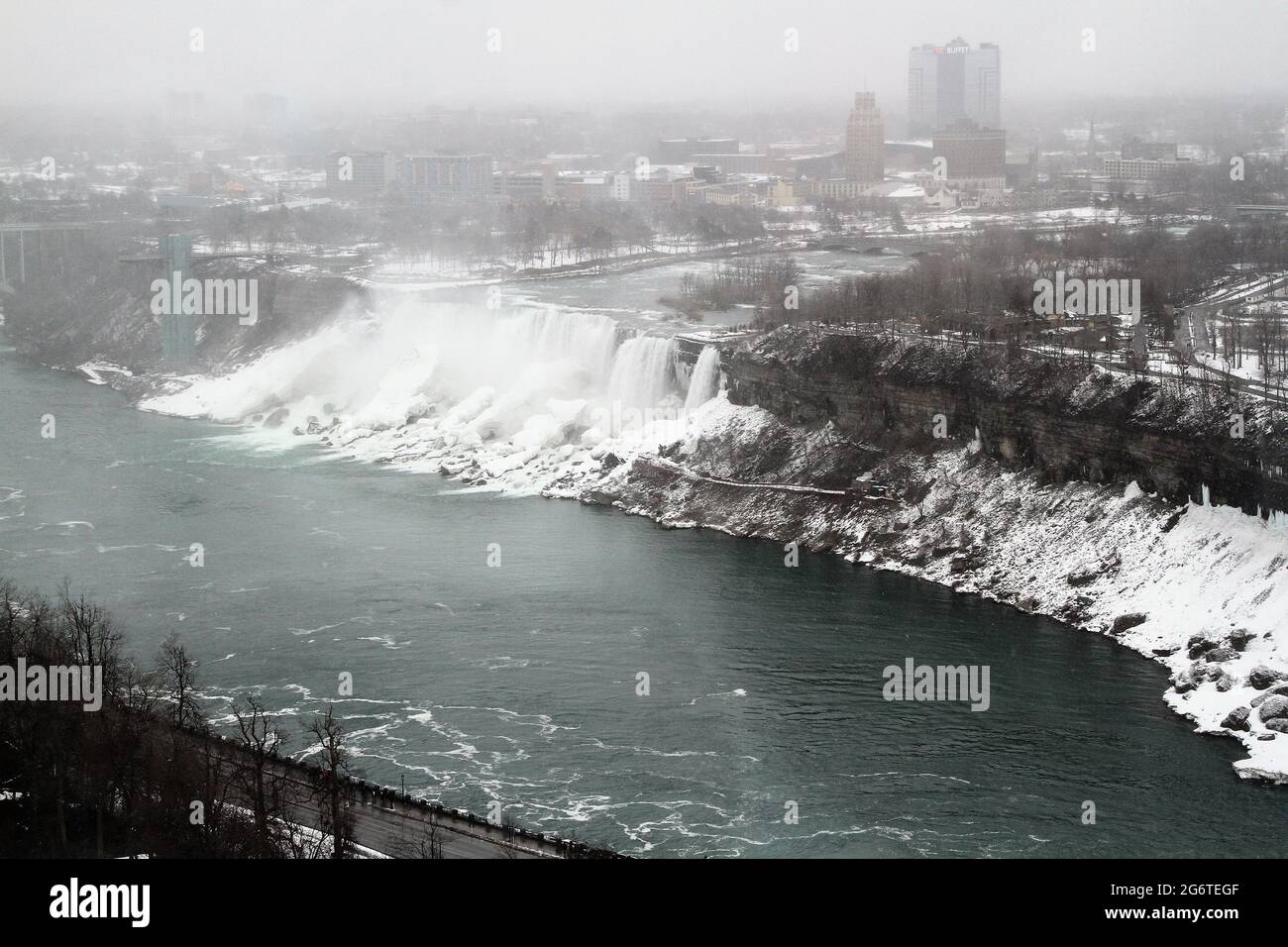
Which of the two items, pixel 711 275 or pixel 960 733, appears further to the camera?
pixel 711 275

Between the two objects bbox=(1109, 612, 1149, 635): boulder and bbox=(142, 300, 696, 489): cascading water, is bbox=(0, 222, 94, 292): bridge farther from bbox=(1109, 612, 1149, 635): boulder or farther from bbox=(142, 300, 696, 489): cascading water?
bbox=(1109, 612, 1149, 635): boulder

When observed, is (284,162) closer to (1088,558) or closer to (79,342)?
(79,342)

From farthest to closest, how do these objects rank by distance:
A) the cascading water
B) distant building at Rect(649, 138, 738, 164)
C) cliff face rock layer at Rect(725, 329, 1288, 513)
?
1. distant building at Rect(649, 138, 738, 164)
2. the cascading water
3. cliff face rock layer at Rect(725, 329, 1288, 513)

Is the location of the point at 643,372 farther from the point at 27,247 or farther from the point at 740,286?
the point at 27,247

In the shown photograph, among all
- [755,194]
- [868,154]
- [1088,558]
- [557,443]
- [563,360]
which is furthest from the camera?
[868,154]

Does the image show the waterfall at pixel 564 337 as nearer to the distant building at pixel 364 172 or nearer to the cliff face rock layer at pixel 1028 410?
the cliff face rock layer at pixel 1028 410

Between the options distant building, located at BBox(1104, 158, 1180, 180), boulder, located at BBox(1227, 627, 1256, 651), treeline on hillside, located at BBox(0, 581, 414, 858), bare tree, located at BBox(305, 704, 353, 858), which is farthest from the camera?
distant building, located at BBox(1104, 158, 1180, 180)

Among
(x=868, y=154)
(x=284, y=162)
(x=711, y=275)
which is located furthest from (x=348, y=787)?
(x=284, y=162)

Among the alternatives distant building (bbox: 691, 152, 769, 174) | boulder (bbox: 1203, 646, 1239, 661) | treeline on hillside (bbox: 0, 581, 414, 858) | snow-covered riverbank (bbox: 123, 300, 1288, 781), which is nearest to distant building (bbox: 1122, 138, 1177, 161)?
distant building (bbox: 691, 152, 769, 174)
